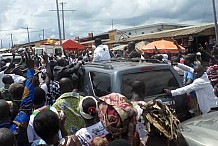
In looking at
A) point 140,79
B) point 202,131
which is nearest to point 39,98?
point 140,79

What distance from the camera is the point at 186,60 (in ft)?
30.2

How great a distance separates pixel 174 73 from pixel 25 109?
2752 millimetres

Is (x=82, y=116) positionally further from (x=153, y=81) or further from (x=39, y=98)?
(x=153, y=81)

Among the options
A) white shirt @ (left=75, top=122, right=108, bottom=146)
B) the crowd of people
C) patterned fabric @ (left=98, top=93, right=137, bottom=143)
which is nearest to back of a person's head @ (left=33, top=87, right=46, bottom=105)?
the crowd of people

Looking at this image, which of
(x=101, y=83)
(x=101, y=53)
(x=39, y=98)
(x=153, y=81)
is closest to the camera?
(x=39, y=98)

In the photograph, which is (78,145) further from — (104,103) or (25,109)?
(25,109)

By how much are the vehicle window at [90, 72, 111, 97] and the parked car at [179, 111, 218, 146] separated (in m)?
2.00

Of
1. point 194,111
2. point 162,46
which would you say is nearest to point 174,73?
point 194,111

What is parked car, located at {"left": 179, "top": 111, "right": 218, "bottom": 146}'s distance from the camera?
9.97ft

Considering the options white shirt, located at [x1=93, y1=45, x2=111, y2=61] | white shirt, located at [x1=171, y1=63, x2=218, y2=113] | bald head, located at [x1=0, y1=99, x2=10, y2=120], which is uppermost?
white shirt, located at [x1=93, y1=45, x2=111, y2=61]

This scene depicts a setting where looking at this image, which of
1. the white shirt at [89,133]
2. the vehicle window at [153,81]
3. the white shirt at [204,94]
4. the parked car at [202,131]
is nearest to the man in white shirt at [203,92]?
the white shirt at [204,94]

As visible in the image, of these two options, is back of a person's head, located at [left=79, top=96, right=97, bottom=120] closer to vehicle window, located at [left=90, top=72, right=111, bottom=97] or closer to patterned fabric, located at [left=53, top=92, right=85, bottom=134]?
patterned fabric, located at [left=53, top=92, right=85, bottom=134]

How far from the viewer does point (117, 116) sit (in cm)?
271

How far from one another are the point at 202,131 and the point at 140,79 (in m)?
2.24
